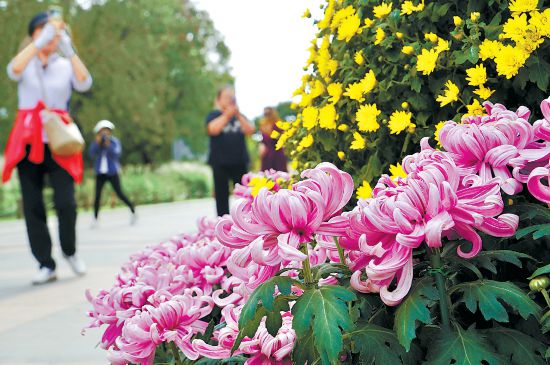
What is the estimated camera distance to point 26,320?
5.26 m

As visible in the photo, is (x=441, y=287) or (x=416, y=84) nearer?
(x=441, y=287)

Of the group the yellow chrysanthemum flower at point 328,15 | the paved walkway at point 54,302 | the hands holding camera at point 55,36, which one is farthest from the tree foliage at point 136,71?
the yellow chrysanthemum flower at point 328,15

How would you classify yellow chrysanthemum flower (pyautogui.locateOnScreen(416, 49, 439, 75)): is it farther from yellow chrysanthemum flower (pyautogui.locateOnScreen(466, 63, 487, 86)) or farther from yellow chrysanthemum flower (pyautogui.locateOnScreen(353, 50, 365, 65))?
yellow chrysanthemum flower (pyautogui.locateOnScreen(353, 50, 365, 65))

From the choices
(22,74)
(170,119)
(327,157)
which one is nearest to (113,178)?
(22,74)

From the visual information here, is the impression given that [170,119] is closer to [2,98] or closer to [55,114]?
[2,98]

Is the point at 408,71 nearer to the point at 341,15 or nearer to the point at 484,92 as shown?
the point at 484,92

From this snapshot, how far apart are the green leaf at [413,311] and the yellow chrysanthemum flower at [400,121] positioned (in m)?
0.94

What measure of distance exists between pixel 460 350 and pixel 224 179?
26.0ft

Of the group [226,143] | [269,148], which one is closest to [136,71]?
[269,148]

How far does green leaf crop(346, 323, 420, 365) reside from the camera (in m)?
1.49

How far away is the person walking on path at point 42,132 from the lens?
676 centimetres

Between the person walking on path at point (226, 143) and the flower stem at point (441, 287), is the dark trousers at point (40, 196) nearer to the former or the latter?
the person walking on path at point (226, 143)

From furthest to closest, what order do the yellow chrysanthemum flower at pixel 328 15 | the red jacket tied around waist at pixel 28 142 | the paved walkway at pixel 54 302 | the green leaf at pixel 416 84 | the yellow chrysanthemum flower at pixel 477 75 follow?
1. the red jacket tied around waist at pixel 28 142
2. the paved walkway at pixel 54 302
3. the yellow chrysanthemum flower at pixel 328 15
4. the green leaf at pixel 416 84
5. the yellow chrysanthemum flower at pixel 477 75

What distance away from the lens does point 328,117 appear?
273 centimetres
